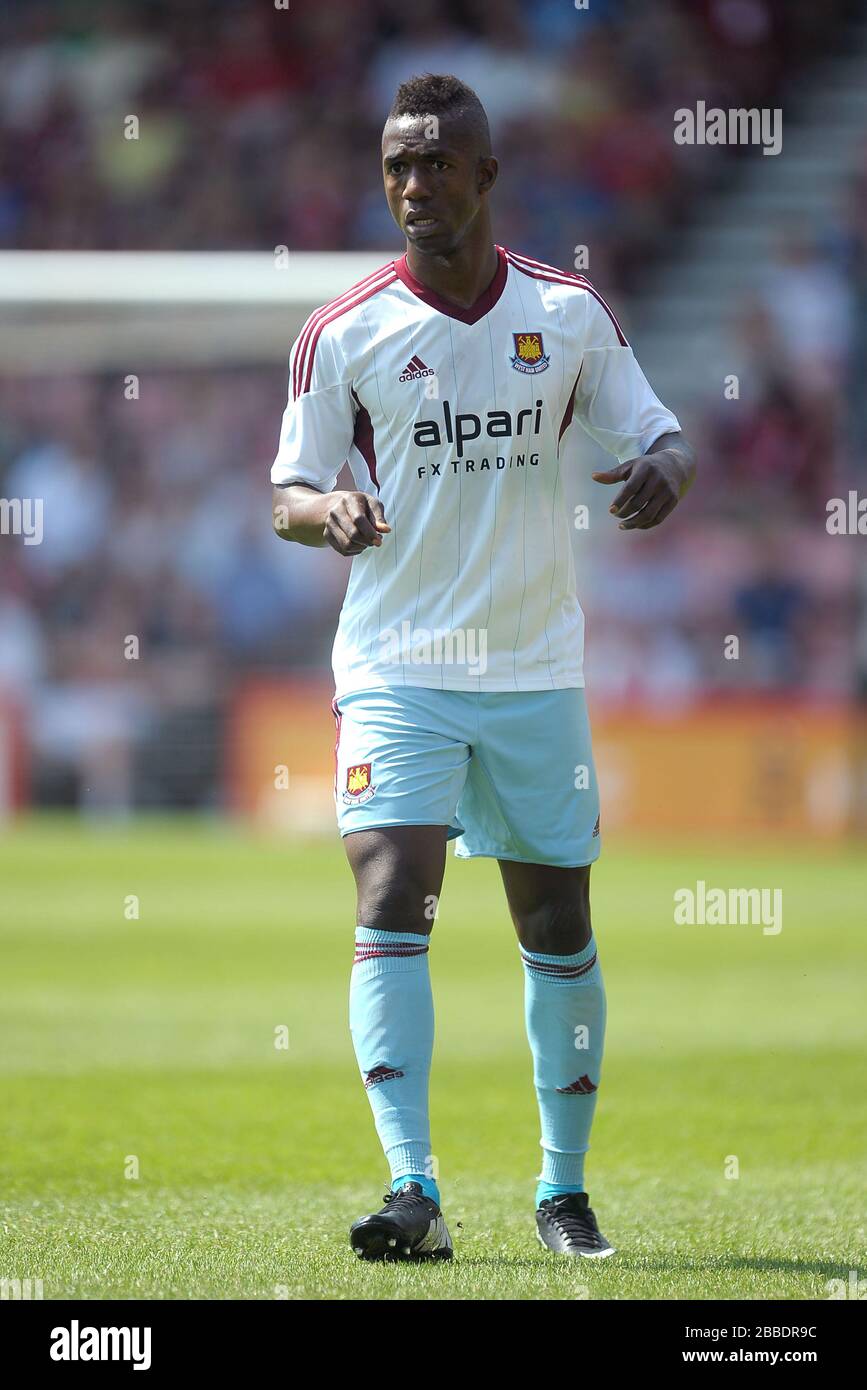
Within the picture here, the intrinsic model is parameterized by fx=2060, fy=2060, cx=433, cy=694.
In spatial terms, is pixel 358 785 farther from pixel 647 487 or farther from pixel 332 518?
pixel 647 487

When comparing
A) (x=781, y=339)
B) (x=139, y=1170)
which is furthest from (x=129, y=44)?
(x=139, y=1170)

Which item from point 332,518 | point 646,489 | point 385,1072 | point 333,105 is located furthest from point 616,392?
point 333,105

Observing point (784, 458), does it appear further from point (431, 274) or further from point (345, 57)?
point (431, 274)

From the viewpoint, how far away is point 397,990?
4453mm

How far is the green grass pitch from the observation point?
4387mm

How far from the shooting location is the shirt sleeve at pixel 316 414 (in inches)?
182

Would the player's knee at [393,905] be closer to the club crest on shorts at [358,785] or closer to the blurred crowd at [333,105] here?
the club crest on shorts at [358,785]

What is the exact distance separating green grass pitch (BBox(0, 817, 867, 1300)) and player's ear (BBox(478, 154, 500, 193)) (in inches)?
93.0

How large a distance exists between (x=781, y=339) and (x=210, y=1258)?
16.9 meters

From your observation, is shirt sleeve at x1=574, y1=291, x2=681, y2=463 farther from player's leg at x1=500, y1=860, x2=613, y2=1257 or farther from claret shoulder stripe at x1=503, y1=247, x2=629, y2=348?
player's leg at x1=500, y1=860, x2=613, y2=1257

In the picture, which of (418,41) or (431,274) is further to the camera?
(418,41)

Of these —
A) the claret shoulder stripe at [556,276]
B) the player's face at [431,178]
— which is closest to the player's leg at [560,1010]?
the claret shoulder stripe at [556,276]

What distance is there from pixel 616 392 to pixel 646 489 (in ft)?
1.26

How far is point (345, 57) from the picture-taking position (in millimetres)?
23547
